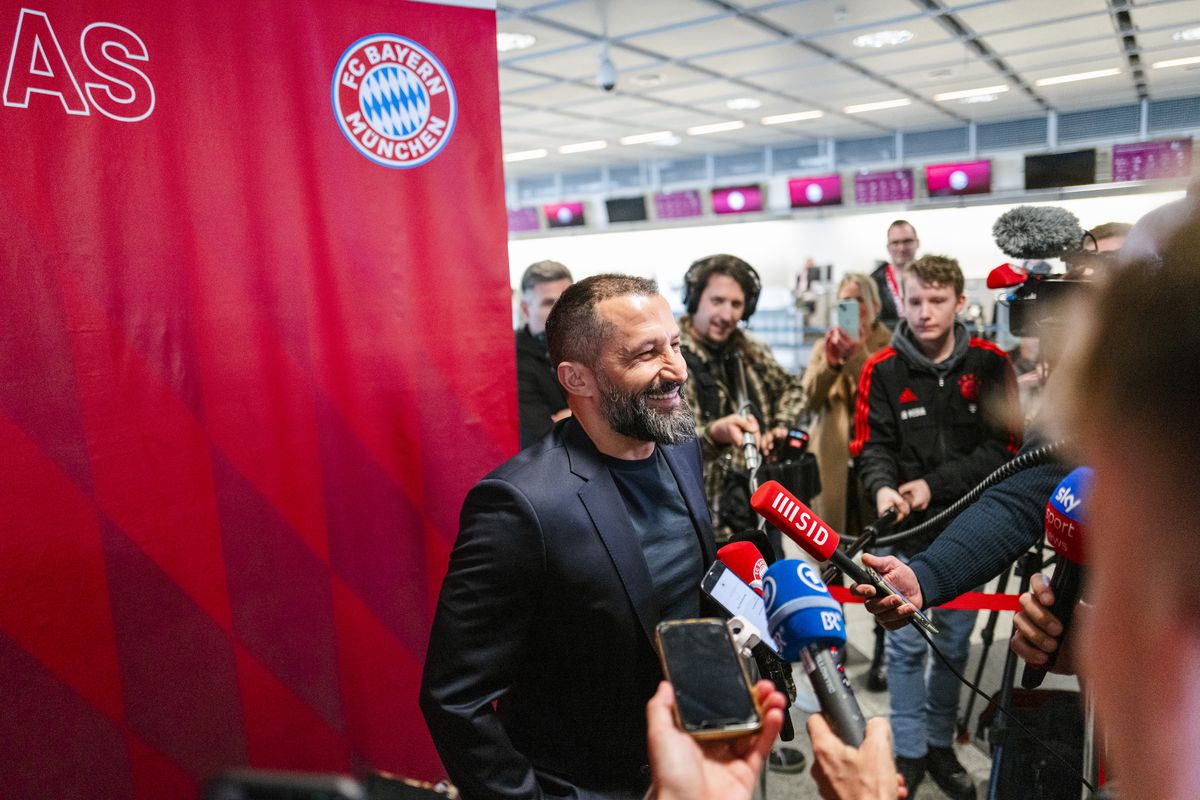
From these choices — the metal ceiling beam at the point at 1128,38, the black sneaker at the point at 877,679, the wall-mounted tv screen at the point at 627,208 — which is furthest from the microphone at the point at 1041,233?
the wall-mounted tv screen at the point at 627,208

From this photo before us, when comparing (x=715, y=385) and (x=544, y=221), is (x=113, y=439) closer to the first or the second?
(x=715, y=385)

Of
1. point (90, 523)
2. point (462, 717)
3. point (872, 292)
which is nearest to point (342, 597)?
point (90, 523)

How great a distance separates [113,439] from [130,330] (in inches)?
8.9

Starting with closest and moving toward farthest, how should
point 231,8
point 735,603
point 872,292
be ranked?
1. point 735,603
2. point 231,8
3. point 872,292

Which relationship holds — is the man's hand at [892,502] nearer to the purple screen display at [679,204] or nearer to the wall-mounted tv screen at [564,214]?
the purple screen display at [679,204]

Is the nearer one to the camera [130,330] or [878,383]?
[130,330]

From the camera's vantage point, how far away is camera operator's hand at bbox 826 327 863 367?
3.40 meters

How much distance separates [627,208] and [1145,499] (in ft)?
38.6

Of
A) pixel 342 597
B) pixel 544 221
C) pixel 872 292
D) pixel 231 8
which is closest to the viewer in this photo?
pixel 231 8

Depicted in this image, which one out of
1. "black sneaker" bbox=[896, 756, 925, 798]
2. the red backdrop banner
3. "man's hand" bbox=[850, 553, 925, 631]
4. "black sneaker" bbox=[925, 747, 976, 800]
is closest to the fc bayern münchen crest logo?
the red backdrop banner

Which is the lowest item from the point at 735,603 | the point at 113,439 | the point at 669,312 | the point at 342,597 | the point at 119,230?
the point at 342,597

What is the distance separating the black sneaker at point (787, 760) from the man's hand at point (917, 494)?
0.99m

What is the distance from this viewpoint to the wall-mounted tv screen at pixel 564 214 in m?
12.4

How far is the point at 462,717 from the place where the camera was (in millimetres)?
1371
